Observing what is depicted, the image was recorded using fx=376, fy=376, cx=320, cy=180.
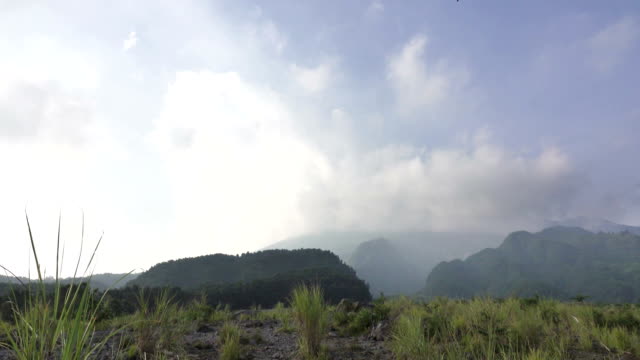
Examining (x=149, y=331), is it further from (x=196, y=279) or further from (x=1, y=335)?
(x=196, y=279)

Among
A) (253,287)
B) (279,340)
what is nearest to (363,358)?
(279,340)

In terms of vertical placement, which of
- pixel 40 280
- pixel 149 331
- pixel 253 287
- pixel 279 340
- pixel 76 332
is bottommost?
pixel 253 287

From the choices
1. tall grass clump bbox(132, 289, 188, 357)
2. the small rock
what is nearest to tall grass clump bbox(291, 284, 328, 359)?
tall grass clump bbox(132, 289, 188, 357)

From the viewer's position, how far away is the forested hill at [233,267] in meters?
152

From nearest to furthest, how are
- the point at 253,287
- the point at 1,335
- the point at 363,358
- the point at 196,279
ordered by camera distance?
the point at 363,358 → the point at 1,335 → the point at 253,287 → the point at 196,279

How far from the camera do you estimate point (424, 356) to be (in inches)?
202

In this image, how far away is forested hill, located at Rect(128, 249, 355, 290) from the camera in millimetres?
151500

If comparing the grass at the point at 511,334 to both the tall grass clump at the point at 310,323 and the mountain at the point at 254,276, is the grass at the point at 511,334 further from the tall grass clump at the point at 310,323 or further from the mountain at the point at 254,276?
the mountain at the point at 254,276

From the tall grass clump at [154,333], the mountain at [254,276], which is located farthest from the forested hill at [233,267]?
the tall grass clump at [154,333]

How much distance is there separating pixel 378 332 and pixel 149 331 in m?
4.51

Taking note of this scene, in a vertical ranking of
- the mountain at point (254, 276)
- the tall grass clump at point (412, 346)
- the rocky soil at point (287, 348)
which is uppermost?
the tall grass clump at point (412, 346)

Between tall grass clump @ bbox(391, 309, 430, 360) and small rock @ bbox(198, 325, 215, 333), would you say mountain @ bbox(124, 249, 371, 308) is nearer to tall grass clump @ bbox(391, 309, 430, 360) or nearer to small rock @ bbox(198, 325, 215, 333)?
small rock @ bbox(198, 325, 215, 333)

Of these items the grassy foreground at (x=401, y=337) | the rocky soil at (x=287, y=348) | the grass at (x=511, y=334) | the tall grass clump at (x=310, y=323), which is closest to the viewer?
the grass at (x=511, y=334)

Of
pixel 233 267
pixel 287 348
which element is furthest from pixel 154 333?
pixel 233 267
